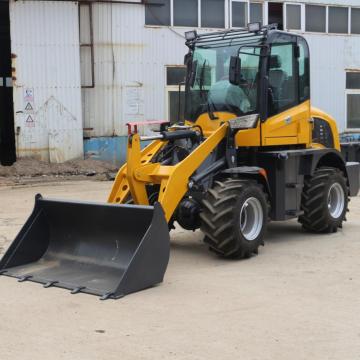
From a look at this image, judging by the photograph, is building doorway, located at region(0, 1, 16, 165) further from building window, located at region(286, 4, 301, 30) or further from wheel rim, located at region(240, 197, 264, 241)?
wheel rim, located at region(240, 197, 264, 241)

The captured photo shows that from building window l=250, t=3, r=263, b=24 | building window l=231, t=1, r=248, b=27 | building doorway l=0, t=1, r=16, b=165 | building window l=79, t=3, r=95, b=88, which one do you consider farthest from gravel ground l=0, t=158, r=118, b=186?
building window l=250, t=3, r=263, b=24

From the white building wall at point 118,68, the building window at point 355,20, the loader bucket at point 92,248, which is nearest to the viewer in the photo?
the loader bucket at point 92,248

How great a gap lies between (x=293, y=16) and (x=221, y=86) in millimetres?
12926

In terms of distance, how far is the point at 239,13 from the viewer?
1994 centimetres

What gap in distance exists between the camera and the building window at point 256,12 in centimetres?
2012

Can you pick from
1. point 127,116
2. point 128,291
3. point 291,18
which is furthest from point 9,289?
point 291,18

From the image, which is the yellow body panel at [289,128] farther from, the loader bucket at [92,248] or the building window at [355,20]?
the building window at [355,20]

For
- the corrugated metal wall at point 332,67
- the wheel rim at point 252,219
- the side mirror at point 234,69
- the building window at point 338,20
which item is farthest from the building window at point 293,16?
the wheel rim at point 252,219

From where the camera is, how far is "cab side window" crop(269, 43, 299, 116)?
8.87m

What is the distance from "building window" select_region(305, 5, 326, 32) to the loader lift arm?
46.3 feet

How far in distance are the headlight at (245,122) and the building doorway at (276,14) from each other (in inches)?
510

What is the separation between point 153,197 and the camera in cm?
825

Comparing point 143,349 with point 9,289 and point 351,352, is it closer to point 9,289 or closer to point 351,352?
point 351,352

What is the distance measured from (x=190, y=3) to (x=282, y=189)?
38.7 feet
